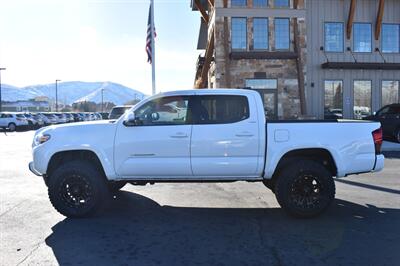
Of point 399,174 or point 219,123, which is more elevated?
point 219,123

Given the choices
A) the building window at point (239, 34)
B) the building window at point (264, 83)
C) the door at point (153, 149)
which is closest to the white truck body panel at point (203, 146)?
the door at point (153, 149)

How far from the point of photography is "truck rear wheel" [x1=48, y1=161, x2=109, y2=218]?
23.1 feet

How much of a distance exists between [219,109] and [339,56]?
67.6ft

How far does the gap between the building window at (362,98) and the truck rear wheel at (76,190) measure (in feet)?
72.7

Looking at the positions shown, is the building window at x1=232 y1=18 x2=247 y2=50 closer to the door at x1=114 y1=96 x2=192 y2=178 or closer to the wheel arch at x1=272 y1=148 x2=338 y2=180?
the wheel arch at x1=272 y1=148 x2=338 y2=180

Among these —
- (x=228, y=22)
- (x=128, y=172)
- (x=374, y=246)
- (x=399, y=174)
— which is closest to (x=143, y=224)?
(x=128, y=172)

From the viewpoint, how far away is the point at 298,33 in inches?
982

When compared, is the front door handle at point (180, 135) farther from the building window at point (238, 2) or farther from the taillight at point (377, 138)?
the building window at point (238, 2)

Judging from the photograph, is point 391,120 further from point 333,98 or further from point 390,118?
point 333,98

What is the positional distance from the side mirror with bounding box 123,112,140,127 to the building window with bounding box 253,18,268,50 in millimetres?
18812

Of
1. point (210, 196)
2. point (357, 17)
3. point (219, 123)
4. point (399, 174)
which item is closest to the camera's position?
point (219, 123)

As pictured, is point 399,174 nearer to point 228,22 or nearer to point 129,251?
point 129,251

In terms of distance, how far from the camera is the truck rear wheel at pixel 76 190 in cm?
705

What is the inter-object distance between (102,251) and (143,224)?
131cm
